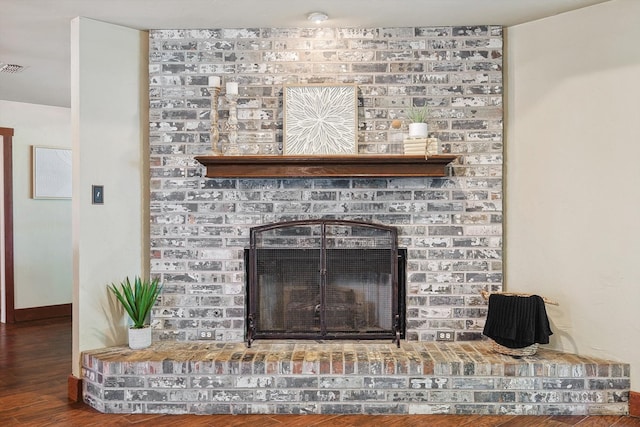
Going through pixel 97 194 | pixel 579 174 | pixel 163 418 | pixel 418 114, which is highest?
pixel 418 114

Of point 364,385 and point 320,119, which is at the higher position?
point 320,119

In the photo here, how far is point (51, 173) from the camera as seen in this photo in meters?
5.43

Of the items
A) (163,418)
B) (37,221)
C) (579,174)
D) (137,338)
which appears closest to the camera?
(163,418)

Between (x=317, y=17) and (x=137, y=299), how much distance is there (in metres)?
2.03

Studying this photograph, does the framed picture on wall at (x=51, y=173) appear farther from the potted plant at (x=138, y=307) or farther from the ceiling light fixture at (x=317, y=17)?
the ceiling light fixture at (x=317, y=17)

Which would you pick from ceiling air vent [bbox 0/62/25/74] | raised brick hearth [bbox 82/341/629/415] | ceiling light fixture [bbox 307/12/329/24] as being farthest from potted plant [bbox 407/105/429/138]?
ceiling air vent [bbox 0/62/25/74]

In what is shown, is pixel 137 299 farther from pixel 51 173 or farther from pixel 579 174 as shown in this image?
pixel 51 173

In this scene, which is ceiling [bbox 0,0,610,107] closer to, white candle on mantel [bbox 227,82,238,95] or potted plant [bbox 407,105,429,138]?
white candle on mantel [bbox 227,82,238,95]

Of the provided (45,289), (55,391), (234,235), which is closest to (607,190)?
(234,235)

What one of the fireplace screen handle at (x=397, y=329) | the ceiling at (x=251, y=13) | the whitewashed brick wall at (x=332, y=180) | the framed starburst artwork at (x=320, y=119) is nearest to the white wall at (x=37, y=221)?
the ceiling at (x=251, y=13)

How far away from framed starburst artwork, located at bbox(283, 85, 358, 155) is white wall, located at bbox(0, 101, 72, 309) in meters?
3.43

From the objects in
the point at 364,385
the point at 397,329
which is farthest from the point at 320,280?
the point at 364,385

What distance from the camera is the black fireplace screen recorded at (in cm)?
324

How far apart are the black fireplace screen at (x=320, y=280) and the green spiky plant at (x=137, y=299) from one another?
2.02 ft
